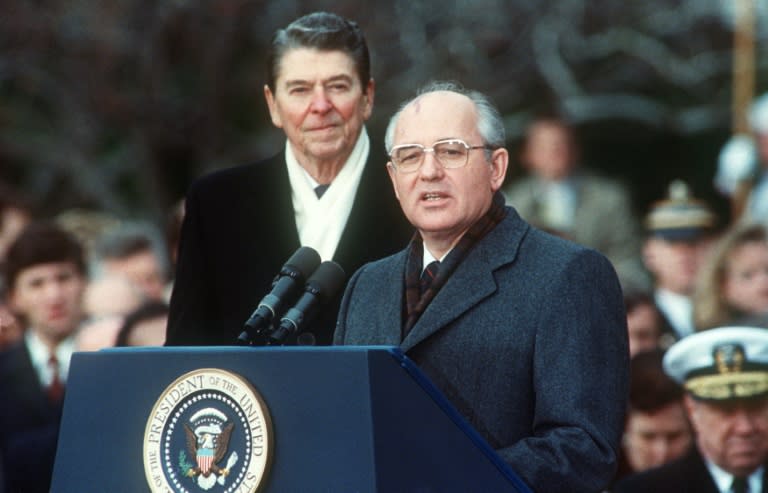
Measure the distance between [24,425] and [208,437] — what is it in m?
3.47

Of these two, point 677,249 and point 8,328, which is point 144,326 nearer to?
point 8,328

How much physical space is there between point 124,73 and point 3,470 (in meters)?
6.36

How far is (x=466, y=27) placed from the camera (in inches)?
471

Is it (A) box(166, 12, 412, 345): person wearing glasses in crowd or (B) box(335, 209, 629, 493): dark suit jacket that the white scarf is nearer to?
(A) box(166, 12, 412, 345): person wearing glasses in crowd

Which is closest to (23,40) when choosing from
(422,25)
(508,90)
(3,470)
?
(422,25)

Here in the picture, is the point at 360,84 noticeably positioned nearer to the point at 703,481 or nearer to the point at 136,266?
the point at 703,481

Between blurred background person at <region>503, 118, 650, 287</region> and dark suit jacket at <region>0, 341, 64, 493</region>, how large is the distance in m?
3.25

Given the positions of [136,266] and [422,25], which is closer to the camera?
[136,266]

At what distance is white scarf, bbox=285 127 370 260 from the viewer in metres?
4.27

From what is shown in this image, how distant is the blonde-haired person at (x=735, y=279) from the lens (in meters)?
7.13

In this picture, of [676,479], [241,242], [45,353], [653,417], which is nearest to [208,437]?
[241,242]

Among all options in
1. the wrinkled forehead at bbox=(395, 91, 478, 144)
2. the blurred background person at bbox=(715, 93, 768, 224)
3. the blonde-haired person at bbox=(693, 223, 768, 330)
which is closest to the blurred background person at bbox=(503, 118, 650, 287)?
the blurred background person at bbox=(715, 93, 768, 224)

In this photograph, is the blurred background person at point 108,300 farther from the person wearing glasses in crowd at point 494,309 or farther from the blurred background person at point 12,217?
the person wearing glasses in crowd at point 494,309

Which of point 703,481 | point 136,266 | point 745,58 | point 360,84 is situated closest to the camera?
point 360,84
